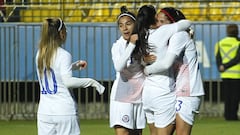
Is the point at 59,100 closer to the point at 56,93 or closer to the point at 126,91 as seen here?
the point at 56,93

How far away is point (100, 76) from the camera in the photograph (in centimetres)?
1988

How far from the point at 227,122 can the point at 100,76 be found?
11.1 ft

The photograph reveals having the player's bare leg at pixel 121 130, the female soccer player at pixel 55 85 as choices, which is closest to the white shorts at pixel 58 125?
the female soccer player at pixel 55 85

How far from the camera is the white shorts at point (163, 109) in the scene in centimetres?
931

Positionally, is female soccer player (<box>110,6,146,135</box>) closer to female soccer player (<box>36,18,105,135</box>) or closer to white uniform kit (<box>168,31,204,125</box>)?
white uniform kit (<box>168,31,204,125</box>)

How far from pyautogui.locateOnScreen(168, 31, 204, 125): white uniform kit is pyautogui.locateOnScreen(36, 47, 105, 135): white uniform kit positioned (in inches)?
36.6

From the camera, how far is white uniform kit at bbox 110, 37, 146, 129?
9898 millimetres

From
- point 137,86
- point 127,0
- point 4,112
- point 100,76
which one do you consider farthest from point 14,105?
point 137,86

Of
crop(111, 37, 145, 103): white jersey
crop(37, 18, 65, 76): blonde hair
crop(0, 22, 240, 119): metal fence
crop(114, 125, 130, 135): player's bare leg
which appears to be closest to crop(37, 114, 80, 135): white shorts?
crop(37, 18, 65, 76): blonde hair

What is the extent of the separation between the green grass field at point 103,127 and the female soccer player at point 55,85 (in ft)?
21.6

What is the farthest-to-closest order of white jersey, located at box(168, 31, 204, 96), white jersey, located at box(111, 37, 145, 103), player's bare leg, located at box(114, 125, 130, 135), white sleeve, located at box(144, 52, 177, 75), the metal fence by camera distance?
1. the metal fence
2. player's bare leg, located at box(114, 125, 130, 135)
3. white jersey, located at box(111, 37, 145, 103)
4. white jersey, located at box(168, 31, 204, 96)
5. white sleeve, located at box(144, 52, 177, 75)

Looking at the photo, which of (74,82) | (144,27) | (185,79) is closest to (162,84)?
(185,79)

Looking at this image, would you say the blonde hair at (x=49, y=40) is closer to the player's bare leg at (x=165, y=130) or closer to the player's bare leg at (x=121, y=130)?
the player's bare leg at (x=165, y=130)

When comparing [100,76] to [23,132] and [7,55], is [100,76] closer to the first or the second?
[7,55]
